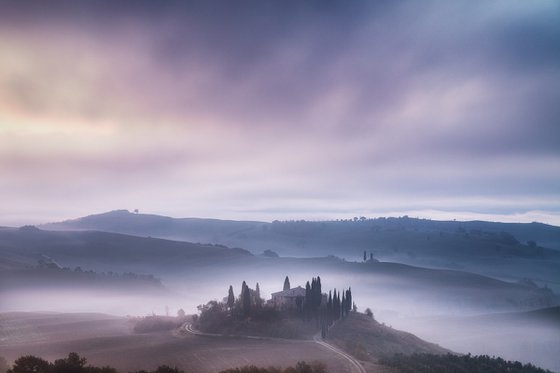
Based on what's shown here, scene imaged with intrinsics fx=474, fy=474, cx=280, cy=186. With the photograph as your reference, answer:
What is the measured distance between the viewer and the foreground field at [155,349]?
5556 cm

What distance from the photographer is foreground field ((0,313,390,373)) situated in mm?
55562

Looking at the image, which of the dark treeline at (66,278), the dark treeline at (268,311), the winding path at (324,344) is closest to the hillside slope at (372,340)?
the winding path at (324,344)

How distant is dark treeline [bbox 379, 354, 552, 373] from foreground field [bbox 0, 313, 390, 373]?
344 centimetres

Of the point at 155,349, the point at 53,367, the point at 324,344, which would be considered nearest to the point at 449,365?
the point at 324,344

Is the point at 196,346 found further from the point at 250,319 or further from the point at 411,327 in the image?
the point at 411,327

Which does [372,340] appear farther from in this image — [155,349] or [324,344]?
[155,349]

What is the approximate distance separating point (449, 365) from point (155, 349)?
37597 mm

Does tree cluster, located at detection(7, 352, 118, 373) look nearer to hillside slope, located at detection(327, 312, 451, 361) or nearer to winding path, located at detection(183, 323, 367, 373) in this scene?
winding path, located at detection(183, 323, 367, 373)

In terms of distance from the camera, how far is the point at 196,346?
212ft

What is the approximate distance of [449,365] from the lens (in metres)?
57.2

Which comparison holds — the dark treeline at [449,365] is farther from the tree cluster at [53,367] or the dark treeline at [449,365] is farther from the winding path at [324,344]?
the tree cluster at [53,367]

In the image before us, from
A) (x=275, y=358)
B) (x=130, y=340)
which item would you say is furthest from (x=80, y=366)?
(x=130, y=340)

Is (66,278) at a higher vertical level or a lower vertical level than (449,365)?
lower

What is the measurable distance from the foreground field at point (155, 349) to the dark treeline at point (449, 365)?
3444 millimetres
